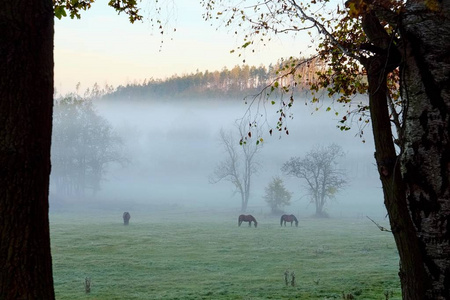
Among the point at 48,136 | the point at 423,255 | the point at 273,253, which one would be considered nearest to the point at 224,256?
the point at 273,253

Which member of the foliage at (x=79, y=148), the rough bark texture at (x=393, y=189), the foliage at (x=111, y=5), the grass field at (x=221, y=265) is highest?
the foliage at (x=79, y=148)

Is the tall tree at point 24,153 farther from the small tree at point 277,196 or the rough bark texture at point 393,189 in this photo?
the small tree at point 277,196

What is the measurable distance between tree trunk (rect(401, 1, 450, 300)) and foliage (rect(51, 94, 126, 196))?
9364cm

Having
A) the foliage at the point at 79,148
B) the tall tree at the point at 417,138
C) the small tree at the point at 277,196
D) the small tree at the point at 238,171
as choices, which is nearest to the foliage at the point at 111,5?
the tall tree at the point at 417,138

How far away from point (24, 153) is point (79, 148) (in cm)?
10115

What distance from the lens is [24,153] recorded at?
13.0 ft

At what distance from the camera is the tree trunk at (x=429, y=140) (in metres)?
6.05

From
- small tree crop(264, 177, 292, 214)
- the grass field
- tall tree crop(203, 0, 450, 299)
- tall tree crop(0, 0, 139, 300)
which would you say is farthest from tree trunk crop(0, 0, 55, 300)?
small tree crop(264, 177, 292, 214)

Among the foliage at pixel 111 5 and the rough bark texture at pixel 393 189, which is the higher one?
the foliage at pixel 111 5

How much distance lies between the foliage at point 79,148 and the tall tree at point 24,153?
94990 millimetres

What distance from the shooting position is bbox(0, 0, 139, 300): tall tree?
12.7 ft

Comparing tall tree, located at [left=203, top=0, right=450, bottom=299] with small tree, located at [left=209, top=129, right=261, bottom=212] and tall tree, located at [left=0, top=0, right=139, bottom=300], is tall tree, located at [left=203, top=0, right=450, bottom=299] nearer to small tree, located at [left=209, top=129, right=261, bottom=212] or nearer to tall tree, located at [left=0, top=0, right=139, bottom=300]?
tall tree, located at [left=0, top=0, right=139, bottom=300]

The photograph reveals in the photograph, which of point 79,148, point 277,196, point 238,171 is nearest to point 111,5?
point 277,196

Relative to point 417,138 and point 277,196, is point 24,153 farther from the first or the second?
point 277,196
